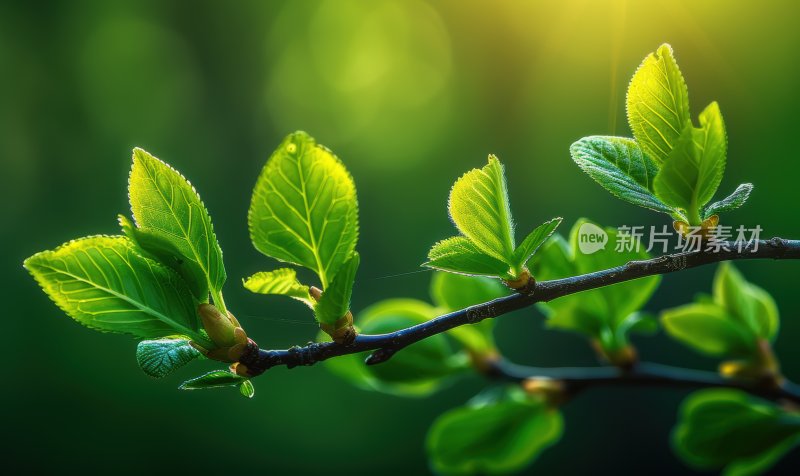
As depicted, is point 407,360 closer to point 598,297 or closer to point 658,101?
point 598,297

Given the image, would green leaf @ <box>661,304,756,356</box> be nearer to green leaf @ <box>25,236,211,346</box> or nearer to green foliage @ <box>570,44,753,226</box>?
green foliage @ <box>570,44,753,226</box>

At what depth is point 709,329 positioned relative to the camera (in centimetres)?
52

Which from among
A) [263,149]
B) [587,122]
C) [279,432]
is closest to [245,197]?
[263,149]

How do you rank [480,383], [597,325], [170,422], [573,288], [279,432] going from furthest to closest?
[170,422]
[279,432]
[480,383]
[597,325]
[573,288]

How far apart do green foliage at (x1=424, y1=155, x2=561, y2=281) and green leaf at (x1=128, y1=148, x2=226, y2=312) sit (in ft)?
0.33

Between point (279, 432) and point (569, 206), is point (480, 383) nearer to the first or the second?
point (569, 206)

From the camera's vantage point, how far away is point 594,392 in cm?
219

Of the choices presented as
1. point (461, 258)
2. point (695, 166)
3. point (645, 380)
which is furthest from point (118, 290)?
point (645, 380)

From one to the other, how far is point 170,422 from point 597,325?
7.73 ft

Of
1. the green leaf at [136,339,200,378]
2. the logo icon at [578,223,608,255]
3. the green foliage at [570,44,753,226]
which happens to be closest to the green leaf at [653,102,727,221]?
the green foliage at [570,44,753,226]

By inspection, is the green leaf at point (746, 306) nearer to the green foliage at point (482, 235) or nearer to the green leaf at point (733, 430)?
the green leaf at point (733, 430)

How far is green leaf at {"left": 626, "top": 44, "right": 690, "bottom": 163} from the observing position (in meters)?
0.31

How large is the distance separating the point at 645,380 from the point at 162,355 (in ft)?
1.24

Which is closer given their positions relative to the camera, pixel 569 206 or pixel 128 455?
pixel 569 206
